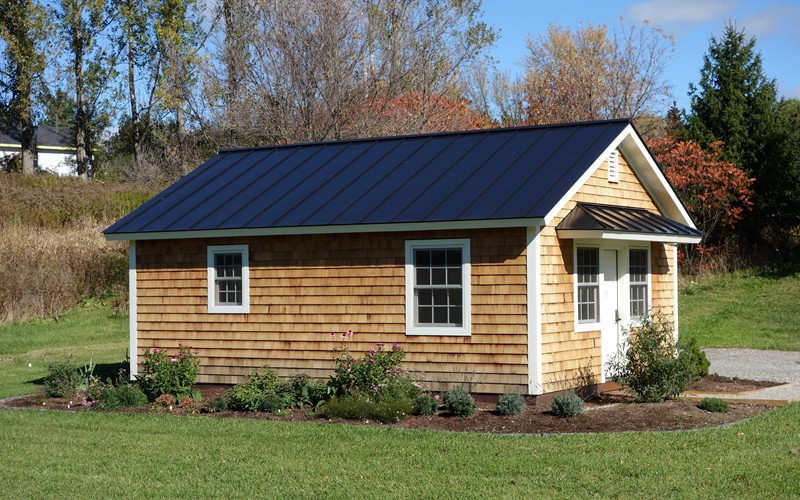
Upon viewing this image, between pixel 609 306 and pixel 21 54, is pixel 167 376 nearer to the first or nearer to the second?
pixel 609 306

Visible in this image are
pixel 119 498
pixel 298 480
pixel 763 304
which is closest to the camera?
pixel 119 498

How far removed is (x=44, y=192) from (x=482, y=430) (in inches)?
911

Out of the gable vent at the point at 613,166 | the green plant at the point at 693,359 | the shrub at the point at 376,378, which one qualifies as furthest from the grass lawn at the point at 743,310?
the shrub at the point at 376,378

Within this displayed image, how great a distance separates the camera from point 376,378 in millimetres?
13898

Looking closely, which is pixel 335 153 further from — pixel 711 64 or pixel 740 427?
pixel 711 64

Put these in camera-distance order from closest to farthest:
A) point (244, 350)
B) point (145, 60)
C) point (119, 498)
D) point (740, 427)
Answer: point (119, 498)
point (740, 427)
point (244, 350)
point (145, 60)

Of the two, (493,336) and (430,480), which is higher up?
(493,336)

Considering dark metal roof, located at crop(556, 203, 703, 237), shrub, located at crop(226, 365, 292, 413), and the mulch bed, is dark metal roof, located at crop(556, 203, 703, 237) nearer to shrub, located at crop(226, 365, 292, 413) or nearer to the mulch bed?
the mulch bed

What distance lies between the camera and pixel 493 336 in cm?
1416

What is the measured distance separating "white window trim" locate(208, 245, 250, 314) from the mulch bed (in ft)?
6.99

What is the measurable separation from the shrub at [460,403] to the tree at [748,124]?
20026 mm

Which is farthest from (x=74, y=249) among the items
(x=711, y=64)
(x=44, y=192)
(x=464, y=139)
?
(x=711, y=64)

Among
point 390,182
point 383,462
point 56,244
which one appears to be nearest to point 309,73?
point 56,244

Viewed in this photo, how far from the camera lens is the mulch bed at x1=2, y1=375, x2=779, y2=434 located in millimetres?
12219
